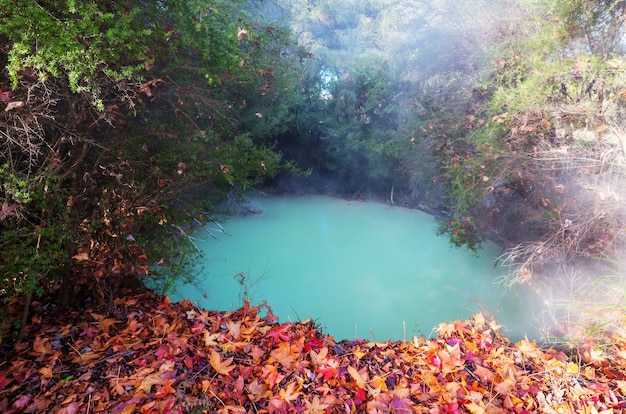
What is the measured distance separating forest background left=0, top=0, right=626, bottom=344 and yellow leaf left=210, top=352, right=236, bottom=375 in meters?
1.03

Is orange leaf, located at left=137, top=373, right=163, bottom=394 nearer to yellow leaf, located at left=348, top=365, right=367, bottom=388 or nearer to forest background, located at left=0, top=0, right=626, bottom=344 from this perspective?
forest background, located at left=0, top=0, right=626, bottom=344

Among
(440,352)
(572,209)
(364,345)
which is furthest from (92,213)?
(572,209)

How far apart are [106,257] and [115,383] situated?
1040 mm

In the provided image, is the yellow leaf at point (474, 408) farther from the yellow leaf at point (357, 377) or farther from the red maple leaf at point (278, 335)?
the red maple leaf at point (278, 335)

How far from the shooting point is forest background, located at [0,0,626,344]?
2.01 m

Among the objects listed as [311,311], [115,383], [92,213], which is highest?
[92,213]

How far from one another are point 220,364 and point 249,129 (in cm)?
608

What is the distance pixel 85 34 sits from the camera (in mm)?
1876

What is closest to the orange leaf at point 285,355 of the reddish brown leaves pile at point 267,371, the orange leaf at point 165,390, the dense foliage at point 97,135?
the reddish brown leaves pile at point 267,371

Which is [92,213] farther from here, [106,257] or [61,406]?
[61,406]

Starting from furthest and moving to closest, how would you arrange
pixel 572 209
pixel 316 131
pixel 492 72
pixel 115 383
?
pixel 316 131
pixel 492 72
pixel 572 209
pixel 115 383

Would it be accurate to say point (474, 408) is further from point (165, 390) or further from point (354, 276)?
point (354, 276)

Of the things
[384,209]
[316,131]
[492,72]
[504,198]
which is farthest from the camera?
[316,131]

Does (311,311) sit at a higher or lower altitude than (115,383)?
lower
